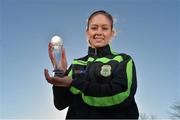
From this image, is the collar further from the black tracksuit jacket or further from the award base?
the award base

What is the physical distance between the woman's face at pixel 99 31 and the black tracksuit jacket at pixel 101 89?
5 cm

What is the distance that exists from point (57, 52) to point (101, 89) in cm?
38


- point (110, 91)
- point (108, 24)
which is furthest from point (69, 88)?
point (108, 24)

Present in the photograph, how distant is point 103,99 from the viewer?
2500 millimetres

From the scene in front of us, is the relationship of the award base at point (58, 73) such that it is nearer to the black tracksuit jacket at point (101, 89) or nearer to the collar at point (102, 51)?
the black tracksuit jacket at point (101, 89)

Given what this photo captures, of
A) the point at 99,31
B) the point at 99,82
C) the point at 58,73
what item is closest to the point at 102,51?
the point at 99,31

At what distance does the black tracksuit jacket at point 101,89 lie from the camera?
251 centimetres

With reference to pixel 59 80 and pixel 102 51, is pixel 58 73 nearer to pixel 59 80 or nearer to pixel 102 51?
pixel 59 80

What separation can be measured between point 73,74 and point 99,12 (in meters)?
0.46

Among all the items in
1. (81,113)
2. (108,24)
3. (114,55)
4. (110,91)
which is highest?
(108,24)

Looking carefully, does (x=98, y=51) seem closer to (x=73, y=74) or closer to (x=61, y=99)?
(x=73, y=74)

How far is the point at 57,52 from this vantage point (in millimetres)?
2602

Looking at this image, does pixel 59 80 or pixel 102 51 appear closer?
pixel 59 80

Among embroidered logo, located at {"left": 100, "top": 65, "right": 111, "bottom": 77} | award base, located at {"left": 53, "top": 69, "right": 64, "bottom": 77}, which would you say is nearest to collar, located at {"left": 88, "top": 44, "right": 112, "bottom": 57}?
embroidered logo, located at {"left": 100, "top": 65, "right": 111, "bottom": 77}
